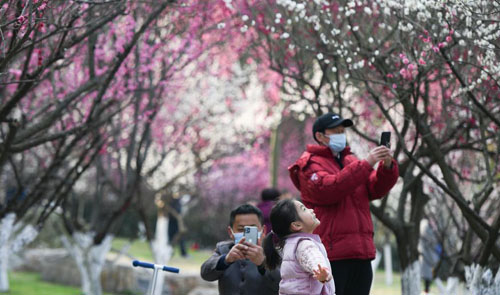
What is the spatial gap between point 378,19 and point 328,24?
508mm

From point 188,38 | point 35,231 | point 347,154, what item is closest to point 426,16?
point 347,154

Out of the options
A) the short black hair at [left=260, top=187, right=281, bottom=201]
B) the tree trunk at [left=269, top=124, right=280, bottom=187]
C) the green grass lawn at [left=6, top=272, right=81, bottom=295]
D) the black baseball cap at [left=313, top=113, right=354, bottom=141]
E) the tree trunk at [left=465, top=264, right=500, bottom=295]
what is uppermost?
the tree trunk at [left=269, top=124, right=280, bottom=187]

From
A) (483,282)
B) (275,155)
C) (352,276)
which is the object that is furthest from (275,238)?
(275,155)

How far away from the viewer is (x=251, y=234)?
477cm

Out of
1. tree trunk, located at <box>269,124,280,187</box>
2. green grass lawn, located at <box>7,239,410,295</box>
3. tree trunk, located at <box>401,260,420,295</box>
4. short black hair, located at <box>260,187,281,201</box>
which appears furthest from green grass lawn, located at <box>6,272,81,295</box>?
tree trunk, located at <box>401,260,420,295</box>

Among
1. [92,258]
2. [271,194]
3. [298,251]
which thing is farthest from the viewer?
[92,258]

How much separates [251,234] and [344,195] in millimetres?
818

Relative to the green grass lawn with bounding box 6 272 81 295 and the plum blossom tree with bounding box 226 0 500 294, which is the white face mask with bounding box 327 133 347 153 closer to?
the plum blossom tree with bounding box 226 0 500 294

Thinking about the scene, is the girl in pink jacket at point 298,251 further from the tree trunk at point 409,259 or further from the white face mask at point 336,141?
the tree trunk at point 409,259

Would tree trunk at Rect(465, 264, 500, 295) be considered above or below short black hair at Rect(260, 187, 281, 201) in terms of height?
below

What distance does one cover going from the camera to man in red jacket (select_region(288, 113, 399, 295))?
17.1 feet

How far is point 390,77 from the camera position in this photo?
7160 millimetres

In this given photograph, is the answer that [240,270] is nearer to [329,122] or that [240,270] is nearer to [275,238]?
[275,238]

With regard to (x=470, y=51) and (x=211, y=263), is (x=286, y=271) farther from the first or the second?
(x=470, y=51)
